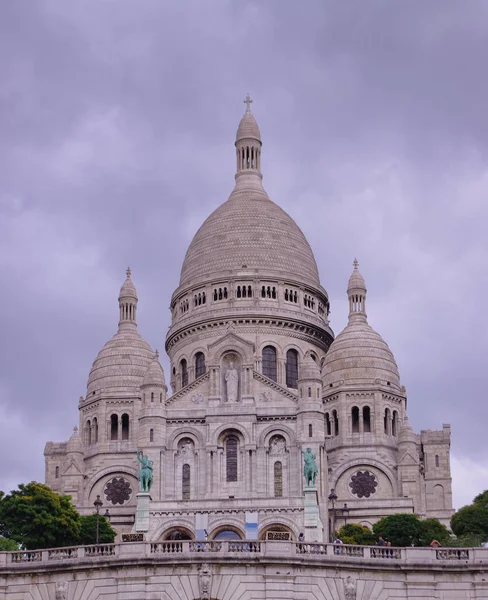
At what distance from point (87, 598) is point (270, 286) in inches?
3061

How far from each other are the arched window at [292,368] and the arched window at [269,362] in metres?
1.11

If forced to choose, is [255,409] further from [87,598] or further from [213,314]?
[87,598]

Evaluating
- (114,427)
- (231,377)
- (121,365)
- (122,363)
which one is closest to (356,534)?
(231,377)

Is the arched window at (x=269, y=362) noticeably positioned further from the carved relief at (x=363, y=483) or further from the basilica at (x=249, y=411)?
the carved relief at (x=363, y=483)

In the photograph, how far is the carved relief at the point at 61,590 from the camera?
55312mm

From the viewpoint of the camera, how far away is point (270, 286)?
432 ft

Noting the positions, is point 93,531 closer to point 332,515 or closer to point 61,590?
point 332,515

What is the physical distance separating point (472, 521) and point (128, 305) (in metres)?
46.8

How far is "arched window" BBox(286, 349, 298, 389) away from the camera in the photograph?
128 meters

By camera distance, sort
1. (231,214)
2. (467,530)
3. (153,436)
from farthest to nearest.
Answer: (231,214) < (153,436) < (467,530)

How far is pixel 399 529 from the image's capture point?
10175 centimetres

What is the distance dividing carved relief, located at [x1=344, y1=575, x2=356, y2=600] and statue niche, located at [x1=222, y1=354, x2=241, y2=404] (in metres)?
61.9

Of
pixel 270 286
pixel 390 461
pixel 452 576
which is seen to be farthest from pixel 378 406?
pixel 452 576

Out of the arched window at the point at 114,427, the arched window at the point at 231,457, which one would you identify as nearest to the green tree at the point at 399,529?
the arched window at the point at 231,457
